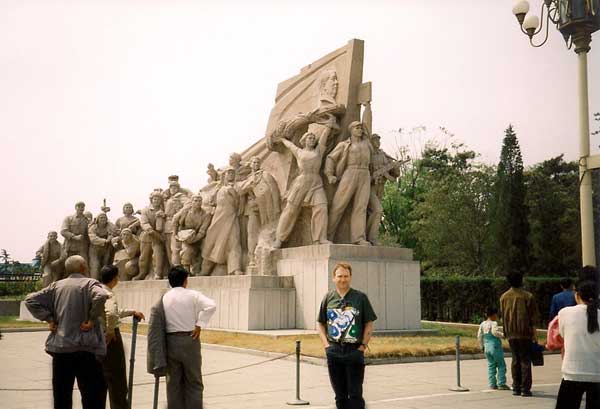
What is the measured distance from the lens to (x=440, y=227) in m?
36.8

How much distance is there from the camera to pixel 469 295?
82.8ft

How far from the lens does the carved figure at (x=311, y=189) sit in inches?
636

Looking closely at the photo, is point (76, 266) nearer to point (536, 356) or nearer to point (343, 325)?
point (343, 325)

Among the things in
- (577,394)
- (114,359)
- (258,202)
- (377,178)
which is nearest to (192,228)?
(258,202)

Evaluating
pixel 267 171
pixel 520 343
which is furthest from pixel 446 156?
pixel 520 343

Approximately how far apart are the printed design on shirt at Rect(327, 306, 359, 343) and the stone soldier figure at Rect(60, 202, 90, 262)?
60.9ft

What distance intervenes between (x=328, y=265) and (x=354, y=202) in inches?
86.4

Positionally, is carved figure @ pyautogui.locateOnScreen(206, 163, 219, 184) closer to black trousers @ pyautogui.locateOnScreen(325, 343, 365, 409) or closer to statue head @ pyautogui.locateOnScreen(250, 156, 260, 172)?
statue head @ pyautogui.locateOnScreen(250, 156, 260, 172)

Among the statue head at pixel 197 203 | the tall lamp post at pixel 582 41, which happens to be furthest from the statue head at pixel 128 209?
the tall lamp post at pixel 582 41

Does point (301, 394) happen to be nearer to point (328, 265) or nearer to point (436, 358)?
point (436, 358)

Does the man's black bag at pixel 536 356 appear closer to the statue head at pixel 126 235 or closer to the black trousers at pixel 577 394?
the black trousers at pixel 577 394

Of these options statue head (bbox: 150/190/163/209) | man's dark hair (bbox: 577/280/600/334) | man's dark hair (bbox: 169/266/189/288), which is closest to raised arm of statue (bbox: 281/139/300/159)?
statue head (bbox: 150/190/163/209)

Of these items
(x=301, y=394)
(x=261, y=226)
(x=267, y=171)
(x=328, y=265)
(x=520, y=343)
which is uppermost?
(x=267, y=171)

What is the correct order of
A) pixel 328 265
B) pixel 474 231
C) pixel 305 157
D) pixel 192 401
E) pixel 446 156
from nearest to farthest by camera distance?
1. pixel 192 401
2. pixel 328 265
3. pixel 305 157
4. pixel 474 231
5. pixel 446 156
